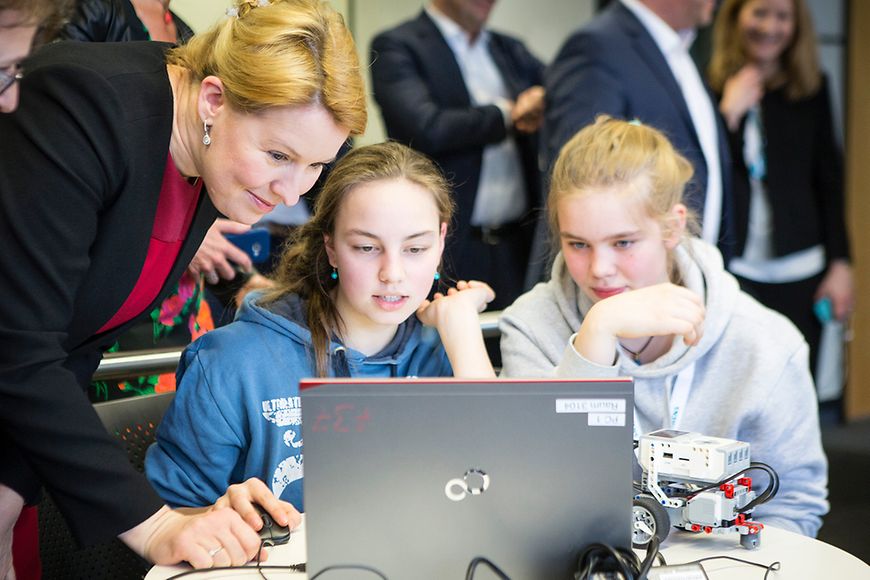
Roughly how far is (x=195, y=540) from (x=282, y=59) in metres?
0.61

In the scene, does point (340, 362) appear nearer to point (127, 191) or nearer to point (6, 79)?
point (127, 191)

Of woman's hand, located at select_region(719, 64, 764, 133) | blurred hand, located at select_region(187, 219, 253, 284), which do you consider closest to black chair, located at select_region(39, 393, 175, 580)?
blurred hand, located at select_region(187, 219, 253, 284)

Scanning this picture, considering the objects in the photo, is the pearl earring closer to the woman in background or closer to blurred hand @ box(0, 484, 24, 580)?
blurred hand @ box(0, 484, 24, 580)

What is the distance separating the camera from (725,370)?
5.83 ft

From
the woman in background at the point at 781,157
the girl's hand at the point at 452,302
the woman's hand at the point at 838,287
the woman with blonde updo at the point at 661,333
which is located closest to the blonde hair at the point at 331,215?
the girl's hand at the point at 452,302

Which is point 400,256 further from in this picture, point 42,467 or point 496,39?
point 496,39

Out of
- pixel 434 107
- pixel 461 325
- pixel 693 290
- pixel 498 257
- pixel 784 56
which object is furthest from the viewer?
pixel 784 56

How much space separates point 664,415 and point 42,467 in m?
1.01

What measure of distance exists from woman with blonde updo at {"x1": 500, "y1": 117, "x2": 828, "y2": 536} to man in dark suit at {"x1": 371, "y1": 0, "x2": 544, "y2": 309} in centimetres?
103

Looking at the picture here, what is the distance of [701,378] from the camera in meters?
1.78

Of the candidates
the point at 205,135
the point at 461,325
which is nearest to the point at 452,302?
the point at 461,325

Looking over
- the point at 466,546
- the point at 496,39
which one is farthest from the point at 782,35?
the point at 466,546

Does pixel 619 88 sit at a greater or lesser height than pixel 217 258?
greater

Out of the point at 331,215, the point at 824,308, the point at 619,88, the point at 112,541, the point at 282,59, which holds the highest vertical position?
the point at 282,59
